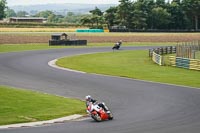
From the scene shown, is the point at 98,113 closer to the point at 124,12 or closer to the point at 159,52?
the point at 159,52

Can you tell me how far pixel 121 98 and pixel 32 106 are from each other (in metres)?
5.77

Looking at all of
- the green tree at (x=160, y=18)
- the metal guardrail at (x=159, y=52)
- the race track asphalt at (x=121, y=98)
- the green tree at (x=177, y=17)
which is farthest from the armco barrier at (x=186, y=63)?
the green tree at (x=177, y=17)

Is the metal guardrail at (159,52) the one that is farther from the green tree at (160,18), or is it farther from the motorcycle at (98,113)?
the green tree at (160,18)

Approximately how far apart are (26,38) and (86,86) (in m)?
58.8

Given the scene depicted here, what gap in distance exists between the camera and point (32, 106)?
78.7ft

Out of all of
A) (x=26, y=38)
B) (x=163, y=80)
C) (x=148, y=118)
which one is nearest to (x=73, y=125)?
(x=148, y=118)

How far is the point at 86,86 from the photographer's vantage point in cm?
3334

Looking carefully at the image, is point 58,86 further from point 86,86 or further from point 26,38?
point 26,38

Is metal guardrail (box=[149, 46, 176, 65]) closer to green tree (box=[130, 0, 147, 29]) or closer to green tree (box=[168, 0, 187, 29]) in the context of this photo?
green tree (box=[130, 0, 147, 29])

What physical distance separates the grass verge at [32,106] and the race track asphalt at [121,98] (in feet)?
5.16

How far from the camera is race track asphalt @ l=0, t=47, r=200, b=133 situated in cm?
1930

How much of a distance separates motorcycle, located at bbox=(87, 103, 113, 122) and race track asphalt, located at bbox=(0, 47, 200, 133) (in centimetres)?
29

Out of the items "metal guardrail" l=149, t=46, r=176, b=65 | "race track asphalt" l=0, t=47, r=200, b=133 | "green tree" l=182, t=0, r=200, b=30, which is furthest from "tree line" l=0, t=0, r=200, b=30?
"race track asphalt" l=0, t=47, r=200, b=133

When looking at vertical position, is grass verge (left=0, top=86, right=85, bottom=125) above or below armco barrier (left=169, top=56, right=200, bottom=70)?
above
